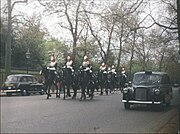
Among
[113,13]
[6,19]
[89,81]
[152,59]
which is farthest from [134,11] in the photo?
[152,59]

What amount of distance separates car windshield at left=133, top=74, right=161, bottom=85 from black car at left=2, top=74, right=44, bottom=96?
6.28 meters

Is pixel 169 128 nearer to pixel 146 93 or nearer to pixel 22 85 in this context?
pixel 146 93

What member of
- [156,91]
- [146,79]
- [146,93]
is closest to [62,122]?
[146,93]

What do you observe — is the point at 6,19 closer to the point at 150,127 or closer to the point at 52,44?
the point at 150,127

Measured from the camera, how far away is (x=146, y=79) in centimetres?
1789

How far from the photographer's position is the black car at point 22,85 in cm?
1969

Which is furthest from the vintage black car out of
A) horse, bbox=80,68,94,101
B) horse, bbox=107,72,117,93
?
horse, bbox=107,72,117,93

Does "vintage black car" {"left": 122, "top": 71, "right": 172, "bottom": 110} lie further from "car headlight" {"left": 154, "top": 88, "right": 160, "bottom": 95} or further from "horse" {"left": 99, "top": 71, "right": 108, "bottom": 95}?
"horse" {"left": 99, "top": 71, "right": 108, "bottom": 95}

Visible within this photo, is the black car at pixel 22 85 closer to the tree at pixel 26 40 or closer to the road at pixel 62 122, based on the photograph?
the tree at pixel 26 40

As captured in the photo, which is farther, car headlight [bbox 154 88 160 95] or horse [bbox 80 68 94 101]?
horse [bbox 80 68 94 101]

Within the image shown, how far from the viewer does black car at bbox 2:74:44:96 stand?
19.7 m

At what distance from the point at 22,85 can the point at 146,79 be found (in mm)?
7832

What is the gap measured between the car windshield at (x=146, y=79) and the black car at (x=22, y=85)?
6275 mm

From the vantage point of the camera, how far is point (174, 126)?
11.4 m
